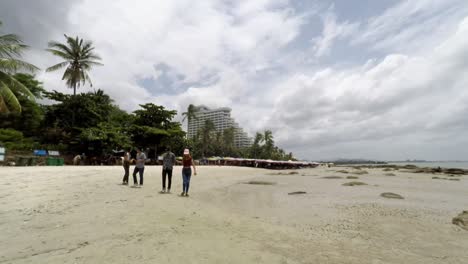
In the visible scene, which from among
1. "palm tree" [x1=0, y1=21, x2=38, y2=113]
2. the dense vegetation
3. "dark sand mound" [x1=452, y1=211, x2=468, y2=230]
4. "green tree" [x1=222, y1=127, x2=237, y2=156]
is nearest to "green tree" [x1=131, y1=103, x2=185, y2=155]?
the dense vegetation

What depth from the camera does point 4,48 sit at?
55.3ft

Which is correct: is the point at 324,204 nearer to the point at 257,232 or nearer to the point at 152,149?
the point at 257,232

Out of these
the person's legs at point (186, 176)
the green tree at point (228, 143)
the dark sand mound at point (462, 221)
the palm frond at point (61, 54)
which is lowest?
the dark sand mound at point (462, 221)

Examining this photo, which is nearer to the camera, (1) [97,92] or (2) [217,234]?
(2) [217,234]

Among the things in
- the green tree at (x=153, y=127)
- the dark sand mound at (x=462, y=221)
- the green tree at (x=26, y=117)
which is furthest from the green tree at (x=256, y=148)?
the dark sand mound at (x=462, y=221)

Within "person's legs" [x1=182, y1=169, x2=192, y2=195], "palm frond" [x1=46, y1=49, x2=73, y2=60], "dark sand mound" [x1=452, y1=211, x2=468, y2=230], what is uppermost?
"palm frond" [x1=46, y1=49, x2=73, y2=60]

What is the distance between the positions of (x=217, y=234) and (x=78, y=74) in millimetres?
33471

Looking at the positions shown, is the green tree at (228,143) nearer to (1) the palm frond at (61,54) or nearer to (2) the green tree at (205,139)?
(2) the green tree at (205,139)

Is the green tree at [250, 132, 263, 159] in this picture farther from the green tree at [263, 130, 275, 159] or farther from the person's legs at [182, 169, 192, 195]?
the person's legs at [182, 169, 192, 195]

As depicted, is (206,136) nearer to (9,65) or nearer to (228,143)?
(228,143)

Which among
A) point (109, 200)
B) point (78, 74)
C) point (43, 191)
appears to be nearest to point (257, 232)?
point (109, 200)

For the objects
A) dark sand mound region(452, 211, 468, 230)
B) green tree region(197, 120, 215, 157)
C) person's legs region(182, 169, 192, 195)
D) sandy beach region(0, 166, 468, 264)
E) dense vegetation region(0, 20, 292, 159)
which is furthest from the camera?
green tree region(197, 120, 215, 157)

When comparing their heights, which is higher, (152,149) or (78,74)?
(78,74)

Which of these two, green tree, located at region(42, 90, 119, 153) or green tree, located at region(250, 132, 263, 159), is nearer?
green tree, located at region(42, 90, 119, 153)
